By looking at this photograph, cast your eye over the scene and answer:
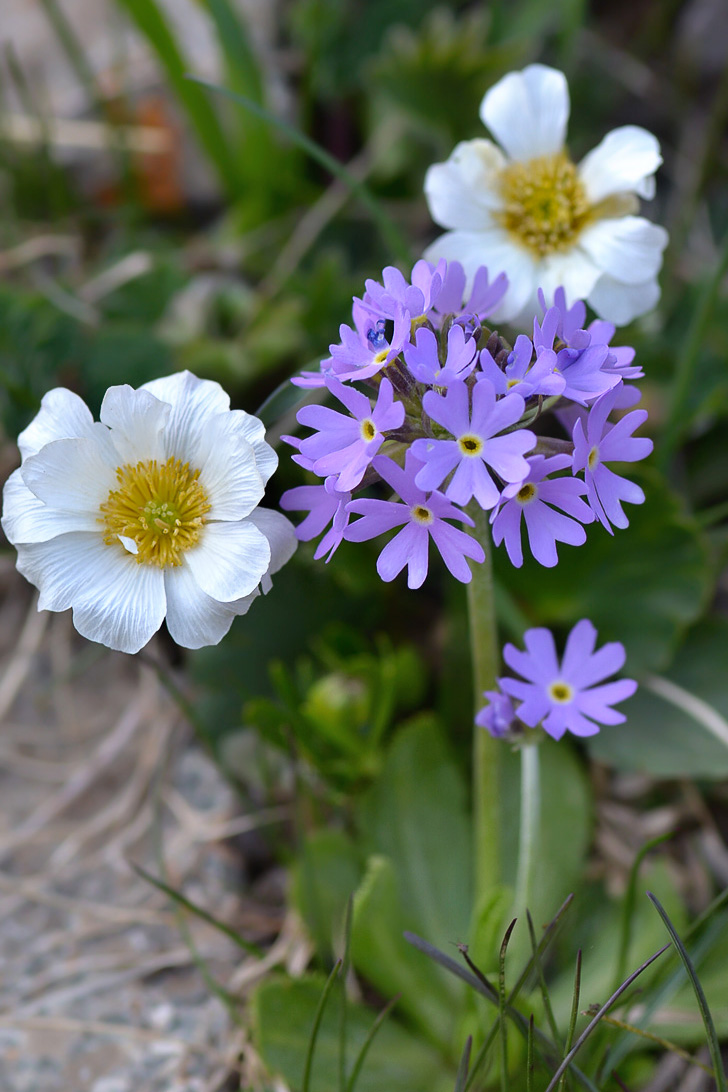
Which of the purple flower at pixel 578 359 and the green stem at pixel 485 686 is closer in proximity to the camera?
the purple flower at pixel 578 359

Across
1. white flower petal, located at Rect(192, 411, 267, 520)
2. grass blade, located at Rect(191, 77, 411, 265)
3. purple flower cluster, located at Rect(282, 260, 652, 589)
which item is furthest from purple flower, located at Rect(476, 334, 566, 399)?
grass blade, located at Rect(191, 77, 411, 265)

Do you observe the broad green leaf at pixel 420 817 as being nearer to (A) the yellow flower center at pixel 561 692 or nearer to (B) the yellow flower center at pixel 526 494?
(A) the yellow flower center at pixel 561 692

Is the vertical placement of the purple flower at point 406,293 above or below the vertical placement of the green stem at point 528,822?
above

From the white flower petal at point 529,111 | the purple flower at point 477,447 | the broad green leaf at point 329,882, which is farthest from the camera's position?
the broad green leaf at point 329,882

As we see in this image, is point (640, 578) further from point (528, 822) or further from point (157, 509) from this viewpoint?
point (157, 509)

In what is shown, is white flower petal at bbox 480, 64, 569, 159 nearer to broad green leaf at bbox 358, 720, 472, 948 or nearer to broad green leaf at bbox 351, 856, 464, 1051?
broad green leaf at bbox 358, 720, 472, 948

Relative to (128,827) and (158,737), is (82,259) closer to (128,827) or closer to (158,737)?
(158,737)

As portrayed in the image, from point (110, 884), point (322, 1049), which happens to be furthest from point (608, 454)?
point (110, 884)

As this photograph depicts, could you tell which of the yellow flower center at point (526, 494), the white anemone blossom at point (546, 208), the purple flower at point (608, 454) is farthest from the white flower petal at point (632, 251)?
the yellow flower center at point (526, 494)
